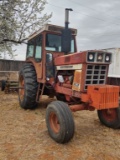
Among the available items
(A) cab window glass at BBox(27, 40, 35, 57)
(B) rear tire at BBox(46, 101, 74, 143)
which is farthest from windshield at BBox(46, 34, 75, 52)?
(B) rear tire at BBox(46, 101, 74, 143)

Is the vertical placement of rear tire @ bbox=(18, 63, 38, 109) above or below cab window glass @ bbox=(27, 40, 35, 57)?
below

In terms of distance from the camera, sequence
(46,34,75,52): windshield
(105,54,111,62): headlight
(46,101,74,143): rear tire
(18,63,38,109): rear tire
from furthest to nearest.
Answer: (18,63,38,109): rear tire → (46,34,75,52): windshield → (105,54,111,62): headlight → (46,101,74,143): rear tire

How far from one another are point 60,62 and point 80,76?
109cm

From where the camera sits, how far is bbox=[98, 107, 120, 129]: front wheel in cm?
518

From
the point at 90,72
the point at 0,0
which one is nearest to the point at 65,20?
the point at 90,72

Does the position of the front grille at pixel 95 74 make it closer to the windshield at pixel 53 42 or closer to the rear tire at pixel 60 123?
the rear tire at pixel 60 123

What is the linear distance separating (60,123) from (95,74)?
1455 millimetres

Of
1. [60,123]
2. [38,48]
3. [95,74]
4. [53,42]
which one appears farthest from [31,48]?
[60,123]

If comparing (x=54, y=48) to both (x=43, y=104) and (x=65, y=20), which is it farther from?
(x=43, y=104)

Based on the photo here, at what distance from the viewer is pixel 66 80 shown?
569 cm

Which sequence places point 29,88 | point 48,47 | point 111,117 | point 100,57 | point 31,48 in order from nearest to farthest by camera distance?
point 100,57, point 111,117, point 48,47, point 29,88, point 31,48

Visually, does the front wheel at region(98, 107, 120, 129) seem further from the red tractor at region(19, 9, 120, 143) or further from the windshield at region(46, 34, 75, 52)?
the windshield at region(46, 34, 75, 52)

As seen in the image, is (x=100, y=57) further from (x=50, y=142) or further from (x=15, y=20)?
(x=15, y=20)

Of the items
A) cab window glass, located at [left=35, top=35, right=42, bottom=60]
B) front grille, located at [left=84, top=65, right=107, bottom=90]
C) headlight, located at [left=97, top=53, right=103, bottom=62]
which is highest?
cab window glass, located at [left=35, top=35, right=42, bottom=60]
